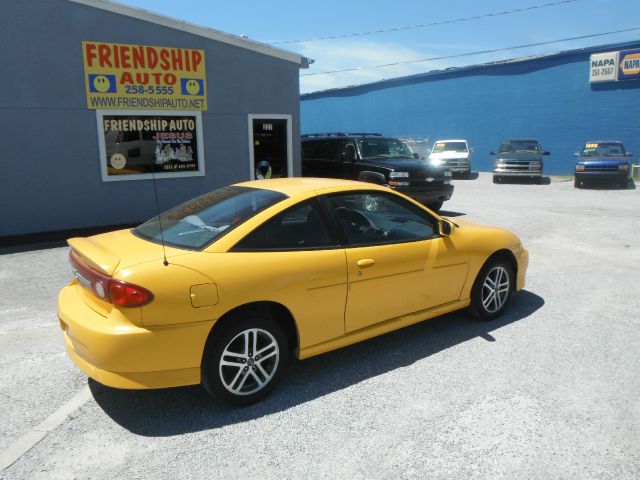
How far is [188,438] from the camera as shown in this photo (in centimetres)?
307

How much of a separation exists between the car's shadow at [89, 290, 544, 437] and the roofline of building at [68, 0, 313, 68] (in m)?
8.37

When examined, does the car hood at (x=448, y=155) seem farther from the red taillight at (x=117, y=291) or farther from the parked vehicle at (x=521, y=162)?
the red taillight at (x=117, y=291)

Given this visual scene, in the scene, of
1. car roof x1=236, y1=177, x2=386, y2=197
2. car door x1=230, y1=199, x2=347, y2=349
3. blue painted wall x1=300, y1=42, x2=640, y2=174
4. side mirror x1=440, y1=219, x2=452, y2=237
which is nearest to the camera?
car door x1=230, y1=199, x2=347, y2=349

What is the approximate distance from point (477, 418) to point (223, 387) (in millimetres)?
1673

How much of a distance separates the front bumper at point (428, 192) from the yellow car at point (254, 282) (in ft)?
21.2

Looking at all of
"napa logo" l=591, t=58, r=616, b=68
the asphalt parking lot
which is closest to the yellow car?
the asphalt parking lot

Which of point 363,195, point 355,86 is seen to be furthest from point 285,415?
point 355,86

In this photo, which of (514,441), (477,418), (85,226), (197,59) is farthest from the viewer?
(197,59)

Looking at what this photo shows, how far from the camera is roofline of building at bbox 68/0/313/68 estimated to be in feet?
31.6

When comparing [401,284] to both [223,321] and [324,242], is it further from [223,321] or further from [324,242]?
[223,321]

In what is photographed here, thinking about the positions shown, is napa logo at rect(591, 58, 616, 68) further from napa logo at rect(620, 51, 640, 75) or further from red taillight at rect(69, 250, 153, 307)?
red taillight at rect(69, 250, 153, 307)

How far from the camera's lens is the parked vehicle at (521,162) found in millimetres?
21344

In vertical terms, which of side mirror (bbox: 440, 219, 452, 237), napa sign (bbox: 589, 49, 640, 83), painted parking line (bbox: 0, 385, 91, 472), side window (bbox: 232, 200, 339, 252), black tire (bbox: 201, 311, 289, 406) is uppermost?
napa sign (bbox: 589, 49, 640, 83)

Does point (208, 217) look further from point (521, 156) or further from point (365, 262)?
point (521, 156)
